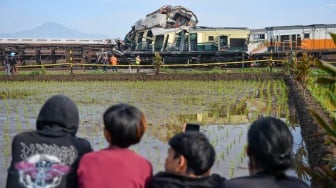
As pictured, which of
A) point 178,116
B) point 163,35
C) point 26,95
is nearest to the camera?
point 178,116

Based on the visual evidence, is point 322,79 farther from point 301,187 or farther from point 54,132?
point 54,132

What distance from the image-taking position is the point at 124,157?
2.27m

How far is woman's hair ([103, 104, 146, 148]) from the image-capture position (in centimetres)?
228

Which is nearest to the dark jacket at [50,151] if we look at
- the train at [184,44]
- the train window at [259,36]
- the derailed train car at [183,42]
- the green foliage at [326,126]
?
the green foliage at [326,126]

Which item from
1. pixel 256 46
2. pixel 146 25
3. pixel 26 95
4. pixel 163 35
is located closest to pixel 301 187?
pixel 26 95

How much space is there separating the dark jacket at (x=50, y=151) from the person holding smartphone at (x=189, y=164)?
44 cm

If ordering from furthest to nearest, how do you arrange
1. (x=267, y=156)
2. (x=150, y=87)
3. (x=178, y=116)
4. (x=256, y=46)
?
1. (x=256, y=46)
2. (x=150, y=87)
3. (x=178, y=116)
4. (x=267, y=156)

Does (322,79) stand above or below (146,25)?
below

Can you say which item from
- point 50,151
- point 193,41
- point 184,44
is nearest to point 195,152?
point 50,151

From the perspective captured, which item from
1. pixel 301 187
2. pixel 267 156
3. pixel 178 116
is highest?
pixel 267 156

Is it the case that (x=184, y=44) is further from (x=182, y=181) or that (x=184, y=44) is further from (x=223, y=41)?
(x=182, y=181)

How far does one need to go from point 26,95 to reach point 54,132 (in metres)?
12.8

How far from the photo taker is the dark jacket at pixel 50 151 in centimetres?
229

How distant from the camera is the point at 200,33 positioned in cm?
2656
